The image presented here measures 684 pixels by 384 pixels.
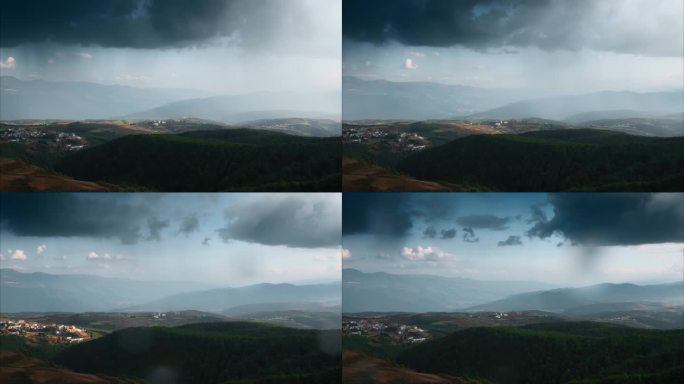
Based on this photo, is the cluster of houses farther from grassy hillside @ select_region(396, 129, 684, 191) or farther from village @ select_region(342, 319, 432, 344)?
village @ select_region(342, 319, 432, 344)

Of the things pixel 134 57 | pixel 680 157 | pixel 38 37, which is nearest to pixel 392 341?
pixel 680 157

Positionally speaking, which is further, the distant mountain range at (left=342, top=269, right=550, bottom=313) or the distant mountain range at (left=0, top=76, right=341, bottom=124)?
the distant mountain range at (left=0, top=76, right=341, bottom=124)

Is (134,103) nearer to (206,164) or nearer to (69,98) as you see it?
(69,98)

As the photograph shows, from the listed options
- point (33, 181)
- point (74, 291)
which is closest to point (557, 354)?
point (74, 291)

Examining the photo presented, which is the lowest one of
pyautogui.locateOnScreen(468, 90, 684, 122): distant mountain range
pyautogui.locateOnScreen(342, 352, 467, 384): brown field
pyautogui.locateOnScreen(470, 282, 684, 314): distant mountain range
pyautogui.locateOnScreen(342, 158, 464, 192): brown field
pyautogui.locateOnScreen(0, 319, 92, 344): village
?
pyautogui.locateOnScreen(342, 352, 467, 384): brown field

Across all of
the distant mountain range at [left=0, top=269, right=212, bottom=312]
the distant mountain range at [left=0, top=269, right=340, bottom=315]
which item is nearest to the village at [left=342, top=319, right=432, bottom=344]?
the distant mountain range at [left=0, top=269, right=340, bottom=315]

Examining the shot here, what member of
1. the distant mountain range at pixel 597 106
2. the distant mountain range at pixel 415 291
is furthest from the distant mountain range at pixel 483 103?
the distant mountain range at pixel 415 291

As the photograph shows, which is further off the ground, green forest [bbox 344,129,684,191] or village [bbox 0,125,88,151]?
village [bbox 0,125,88,151]
